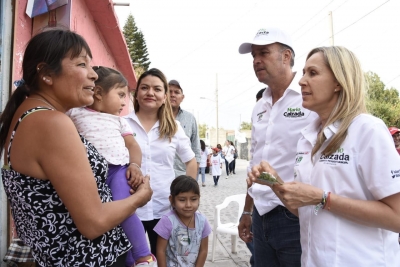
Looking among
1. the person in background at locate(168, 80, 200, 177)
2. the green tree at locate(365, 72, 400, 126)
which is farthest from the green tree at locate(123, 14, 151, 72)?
the person in background at locate(168, 80, 200, 177)

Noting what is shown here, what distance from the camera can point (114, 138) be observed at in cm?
206

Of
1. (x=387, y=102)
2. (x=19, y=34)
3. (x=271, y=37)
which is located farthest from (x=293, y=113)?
(x=387, y=102)

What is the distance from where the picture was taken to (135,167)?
209 cm

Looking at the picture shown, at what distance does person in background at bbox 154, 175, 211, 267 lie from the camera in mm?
2982

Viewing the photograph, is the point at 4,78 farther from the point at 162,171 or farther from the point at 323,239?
the point at 323,239

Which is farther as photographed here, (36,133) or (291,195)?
(291,195)

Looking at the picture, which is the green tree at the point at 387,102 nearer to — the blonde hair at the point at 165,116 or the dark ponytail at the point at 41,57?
the blonde hair at the point at 165,116

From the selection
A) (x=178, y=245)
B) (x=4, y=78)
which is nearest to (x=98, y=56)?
(x=4, y=78)

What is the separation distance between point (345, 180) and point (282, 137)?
80cm

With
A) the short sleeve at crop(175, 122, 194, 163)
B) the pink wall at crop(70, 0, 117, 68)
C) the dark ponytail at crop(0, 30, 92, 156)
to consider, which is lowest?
the short sleeve at crop(175, 122, 194, 163)

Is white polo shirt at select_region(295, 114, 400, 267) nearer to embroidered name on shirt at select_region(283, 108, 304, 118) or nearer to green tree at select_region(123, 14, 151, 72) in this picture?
embroidered name on shirt at select_region(283, 108, 304, 118)

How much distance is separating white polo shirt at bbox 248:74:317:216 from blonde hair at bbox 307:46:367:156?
0.51 m

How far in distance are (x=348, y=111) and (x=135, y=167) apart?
49.6 inches

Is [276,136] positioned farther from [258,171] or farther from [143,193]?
[143,193]
